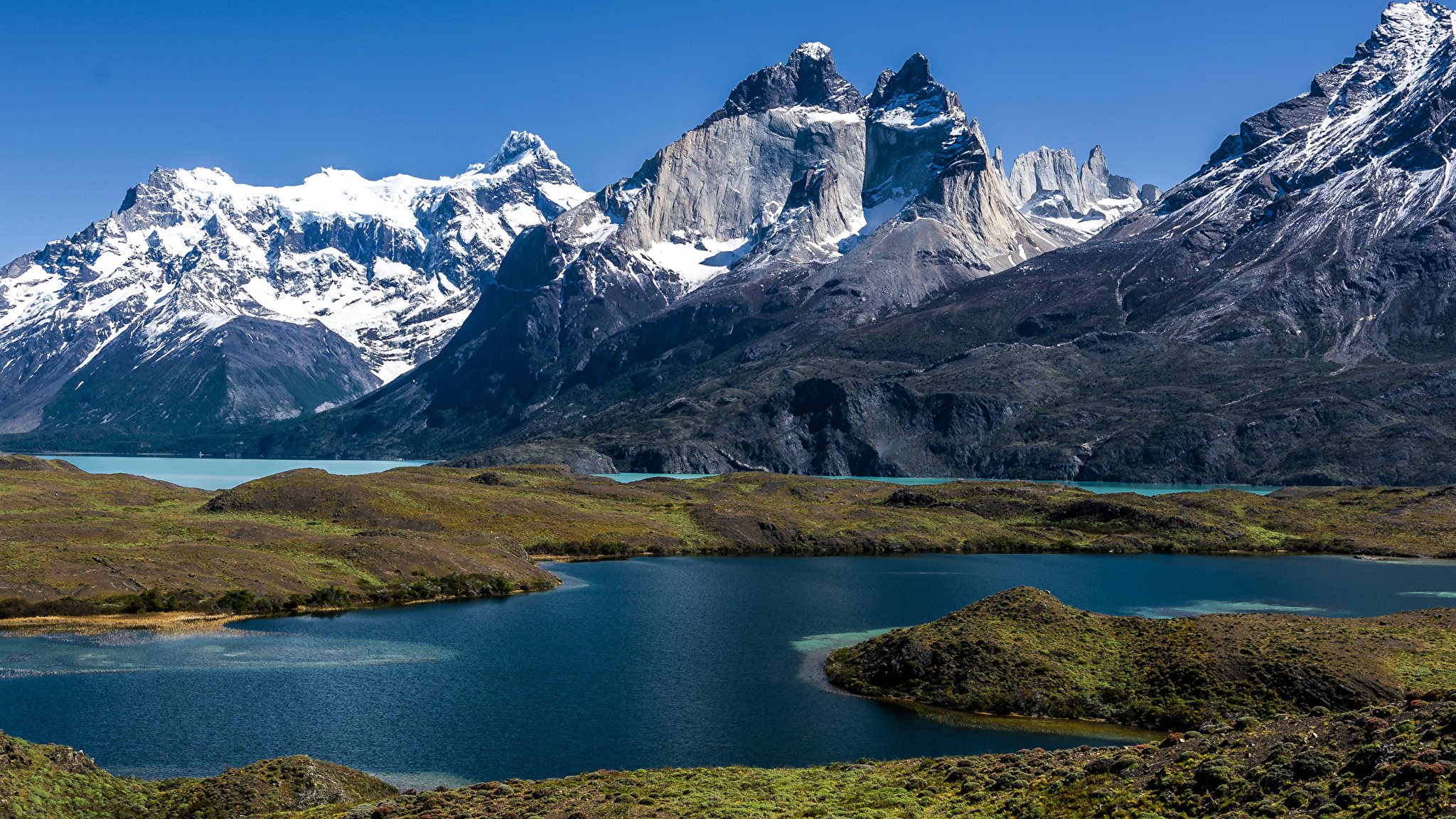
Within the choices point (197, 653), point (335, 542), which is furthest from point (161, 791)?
point (335, 542)

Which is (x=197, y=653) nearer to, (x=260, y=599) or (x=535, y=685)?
Result: (x=260, y=599)

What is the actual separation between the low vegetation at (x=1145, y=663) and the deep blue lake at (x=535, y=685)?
360 cm

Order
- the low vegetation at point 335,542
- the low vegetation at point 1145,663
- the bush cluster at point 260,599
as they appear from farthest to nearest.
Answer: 1. the low vegetation at point 335,542
2. the bush cluster at point 260,599
3. the low vegetation at point 1145,663

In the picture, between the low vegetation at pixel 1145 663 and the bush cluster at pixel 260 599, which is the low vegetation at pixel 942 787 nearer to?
the low vegetation at pixel 1145 663

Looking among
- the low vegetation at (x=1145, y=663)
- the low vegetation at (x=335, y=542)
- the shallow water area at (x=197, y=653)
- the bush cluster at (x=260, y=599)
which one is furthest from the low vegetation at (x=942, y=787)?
the low vegetation at (x=335, y=542)

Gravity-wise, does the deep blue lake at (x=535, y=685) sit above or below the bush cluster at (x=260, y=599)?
below

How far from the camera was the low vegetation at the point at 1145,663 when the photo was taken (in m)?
70.1

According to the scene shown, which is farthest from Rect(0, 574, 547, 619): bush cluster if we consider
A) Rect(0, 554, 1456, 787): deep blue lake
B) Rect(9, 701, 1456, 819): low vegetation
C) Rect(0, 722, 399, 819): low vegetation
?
Rect(9, 701, 1456, 819): low vegetation

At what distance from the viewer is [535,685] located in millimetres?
80188

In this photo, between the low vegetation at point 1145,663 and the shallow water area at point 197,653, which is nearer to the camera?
the low vegetation at point 1145,663

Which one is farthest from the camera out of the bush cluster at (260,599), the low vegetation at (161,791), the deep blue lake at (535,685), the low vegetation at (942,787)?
the bush cluster at (260,599)

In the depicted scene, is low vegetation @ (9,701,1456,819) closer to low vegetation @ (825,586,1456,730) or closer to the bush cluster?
low vegetation @ (825,586,1456,730)

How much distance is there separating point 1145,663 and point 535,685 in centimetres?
4399

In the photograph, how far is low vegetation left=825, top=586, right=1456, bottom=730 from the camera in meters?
70.1
